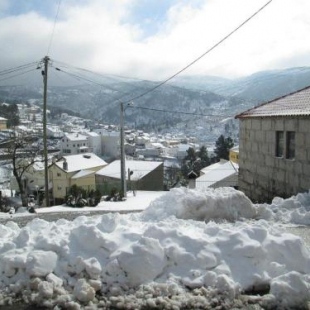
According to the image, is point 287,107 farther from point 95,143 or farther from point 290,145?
point 95,143

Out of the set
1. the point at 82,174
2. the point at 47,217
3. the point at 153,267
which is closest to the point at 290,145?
the point at 47,217

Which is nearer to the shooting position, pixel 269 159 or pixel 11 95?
pixel 269 159

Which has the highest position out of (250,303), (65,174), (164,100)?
(164,100)

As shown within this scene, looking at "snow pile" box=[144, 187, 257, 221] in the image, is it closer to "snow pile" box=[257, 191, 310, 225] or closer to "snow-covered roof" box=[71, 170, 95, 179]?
"snow pile" box=[257, 191, 310, 225]

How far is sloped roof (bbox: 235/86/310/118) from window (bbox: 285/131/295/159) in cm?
65

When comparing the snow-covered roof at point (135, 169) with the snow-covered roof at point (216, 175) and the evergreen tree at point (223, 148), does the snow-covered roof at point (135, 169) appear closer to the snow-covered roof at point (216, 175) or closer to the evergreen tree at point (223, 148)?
the snow-covered roof at point (216, 175)

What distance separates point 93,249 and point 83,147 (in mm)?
85684

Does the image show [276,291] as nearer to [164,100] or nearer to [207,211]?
[207,211]

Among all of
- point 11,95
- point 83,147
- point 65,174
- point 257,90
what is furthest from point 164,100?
point 65,174

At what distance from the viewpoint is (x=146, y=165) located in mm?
44594

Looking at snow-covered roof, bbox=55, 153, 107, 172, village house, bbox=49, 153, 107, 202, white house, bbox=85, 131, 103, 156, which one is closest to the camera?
village house, bbox=49, 153, 107, 202

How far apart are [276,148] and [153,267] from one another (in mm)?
9539

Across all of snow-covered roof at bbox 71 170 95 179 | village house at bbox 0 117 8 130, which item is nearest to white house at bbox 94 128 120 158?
village house at bbox 0 117 8 130

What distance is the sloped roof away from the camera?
1273 centimetres
